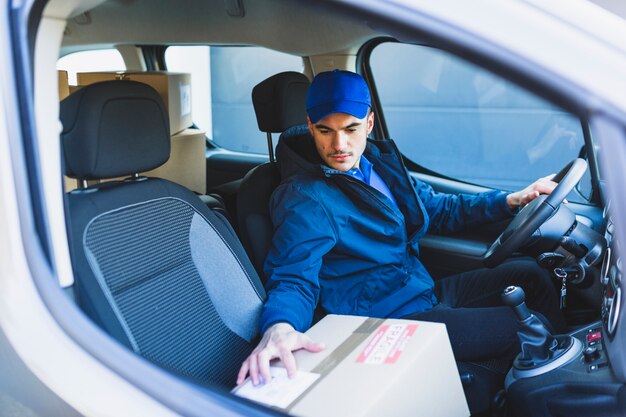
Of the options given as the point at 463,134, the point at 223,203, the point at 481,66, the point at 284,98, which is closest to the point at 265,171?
the point at 284,98

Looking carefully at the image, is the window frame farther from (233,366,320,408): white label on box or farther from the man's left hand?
(233,366,320,408): white label on box

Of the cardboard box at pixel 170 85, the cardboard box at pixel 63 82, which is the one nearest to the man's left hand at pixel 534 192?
the cardboard box at pixel 63 82

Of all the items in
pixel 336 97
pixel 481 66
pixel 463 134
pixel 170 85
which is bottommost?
pixel 463 134

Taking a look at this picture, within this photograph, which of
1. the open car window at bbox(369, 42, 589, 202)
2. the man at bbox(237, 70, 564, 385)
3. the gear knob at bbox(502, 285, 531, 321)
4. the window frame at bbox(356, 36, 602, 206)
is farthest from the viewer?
the open car window at bbox(369, 42, 589, 202)

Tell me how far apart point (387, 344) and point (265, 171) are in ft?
3.58

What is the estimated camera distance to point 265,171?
229 cm

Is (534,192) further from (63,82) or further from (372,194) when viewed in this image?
(63,82)

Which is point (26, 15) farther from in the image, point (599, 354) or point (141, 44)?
point (141, 44)

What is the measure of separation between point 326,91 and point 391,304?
0.62 metres

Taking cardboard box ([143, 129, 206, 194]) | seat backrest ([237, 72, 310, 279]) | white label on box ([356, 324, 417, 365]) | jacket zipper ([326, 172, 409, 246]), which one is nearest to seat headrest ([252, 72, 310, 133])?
seat backrest ([237, 72, 310, 279])

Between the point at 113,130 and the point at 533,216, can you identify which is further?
the point at 533,216

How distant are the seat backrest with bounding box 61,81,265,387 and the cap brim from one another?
455 millimetres

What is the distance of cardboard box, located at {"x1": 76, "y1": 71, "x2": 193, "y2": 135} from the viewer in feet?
9.76

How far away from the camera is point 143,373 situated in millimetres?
1034
